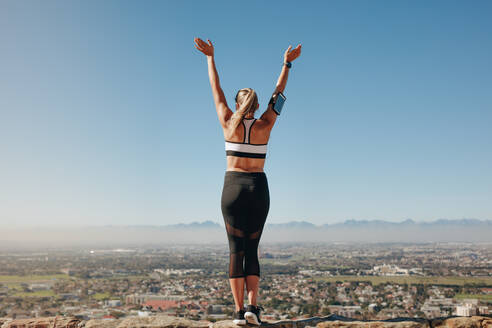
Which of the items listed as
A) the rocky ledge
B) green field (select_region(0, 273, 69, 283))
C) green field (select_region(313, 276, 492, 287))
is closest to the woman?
the rocky ledge

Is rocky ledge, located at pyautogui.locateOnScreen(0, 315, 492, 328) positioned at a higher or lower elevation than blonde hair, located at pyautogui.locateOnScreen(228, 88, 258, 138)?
lower

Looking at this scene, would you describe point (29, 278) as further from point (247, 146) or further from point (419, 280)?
point (247, 146)

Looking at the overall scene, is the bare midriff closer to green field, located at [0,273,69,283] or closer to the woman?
the woman

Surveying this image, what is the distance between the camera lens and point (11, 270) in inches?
1732

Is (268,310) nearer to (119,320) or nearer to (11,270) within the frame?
(119,320)

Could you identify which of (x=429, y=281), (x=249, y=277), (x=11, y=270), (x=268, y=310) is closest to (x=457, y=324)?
(x=249, y=277)

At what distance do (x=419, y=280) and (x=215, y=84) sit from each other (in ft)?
99.9

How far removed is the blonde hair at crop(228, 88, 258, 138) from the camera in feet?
11.0

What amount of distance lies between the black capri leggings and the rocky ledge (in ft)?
1.59

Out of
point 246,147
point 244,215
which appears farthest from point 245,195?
point 246,147

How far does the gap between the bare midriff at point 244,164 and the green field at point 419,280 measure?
2572cm

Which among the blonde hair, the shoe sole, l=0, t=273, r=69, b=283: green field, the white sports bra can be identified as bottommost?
l=0, t=273, r=69, b=283: green field

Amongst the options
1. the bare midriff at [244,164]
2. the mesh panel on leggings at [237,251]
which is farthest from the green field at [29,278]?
the bare midriff at [244,164]

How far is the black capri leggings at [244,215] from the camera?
3.33 m
